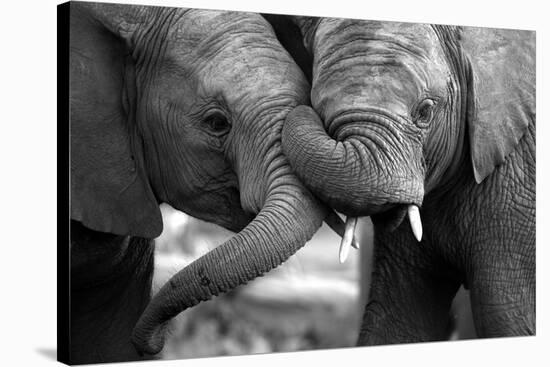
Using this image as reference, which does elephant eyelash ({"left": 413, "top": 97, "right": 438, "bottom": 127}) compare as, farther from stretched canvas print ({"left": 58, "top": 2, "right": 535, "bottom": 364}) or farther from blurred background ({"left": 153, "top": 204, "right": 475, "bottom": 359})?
blurred background ({"left": 153, "top": 204, "right": 475, "bottom": 359})

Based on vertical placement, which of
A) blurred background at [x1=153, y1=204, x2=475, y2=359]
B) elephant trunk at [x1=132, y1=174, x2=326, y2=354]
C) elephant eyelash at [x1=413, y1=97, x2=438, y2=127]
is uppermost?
elephant eyelash at [x1=413, y1=97, x2=438, y2=127]

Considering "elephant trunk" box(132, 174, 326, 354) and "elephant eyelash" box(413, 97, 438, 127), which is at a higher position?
"elephant eyelash" box(413, 97, 438, 127)

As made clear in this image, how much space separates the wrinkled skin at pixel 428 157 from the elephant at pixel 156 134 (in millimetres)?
203

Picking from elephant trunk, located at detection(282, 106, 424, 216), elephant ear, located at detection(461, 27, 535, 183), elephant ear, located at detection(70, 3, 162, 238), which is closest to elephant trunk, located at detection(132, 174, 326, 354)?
elephant trunk, located at detection(282, 106, 424, 216)

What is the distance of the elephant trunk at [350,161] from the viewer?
5.68 meters

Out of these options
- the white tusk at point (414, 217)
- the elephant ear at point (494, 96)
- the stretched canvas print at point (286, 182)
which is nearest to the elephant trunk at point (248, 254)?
the stretched canvas print at point (286, 182)

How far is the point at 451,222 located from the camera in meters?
6.89

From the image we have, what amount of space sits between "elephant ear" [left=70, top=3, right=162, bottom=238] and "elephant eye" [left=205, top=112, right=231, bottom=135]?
44 cm

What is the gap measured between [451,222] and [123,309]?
168 centimetres

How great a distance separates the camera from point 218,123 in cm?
616

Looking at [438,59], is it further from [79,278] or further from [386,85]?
[79,278]

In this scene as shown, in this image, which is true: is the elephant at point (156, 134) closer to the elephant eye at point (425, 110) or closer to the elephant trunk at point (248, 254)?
the elephant trunk at point (248, 254)

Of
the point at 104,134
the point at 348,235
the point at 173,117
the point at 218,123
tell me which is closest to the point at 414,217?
the point at 348,235

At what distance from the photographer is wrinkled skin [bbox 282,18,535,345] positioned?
5773 millimetres
